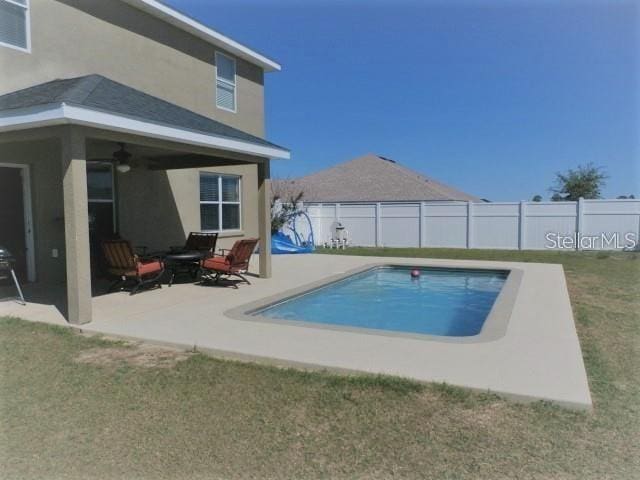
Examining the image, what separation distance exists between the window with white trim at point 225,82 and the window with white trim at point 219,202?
7.84 ft

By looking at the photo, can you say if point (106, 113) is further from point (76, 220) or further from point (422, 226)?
point (422, 226)

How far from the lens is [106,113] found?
6.98 metres

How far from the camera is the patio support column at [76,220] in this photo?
265 inches

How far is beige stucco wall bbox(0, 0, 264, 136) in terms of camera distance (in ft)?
30.7

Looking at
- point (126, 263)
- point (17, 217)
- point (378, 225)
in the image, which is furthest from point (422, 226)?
point (17, 217)

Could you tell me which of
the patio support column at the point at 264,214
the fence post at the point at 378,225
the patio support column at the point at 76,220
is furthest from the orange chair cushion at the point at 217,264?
the fence post at the point at 378,225

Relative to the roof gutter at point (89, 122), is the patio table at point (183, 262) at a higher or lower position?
lower

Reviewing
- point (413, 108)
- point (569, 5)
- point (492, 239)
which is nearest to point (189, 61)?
point (569, 5)

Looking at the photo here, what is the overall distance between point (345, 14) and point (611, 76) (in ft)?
21.0

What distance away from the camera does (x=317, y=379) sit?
4891 millimetres

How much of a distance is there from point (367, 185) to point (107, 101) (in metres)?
30.7

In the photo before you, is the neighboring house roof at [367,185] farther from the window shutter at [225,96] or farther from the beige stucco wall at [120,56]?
the beige stucco wall at [120,56]

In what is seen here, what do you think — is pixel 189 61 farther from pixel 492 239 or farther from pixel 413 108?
pixel 413 108

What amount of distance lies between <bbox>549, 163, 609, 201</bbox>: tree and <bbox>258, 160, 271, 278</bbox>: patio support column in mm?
37423
